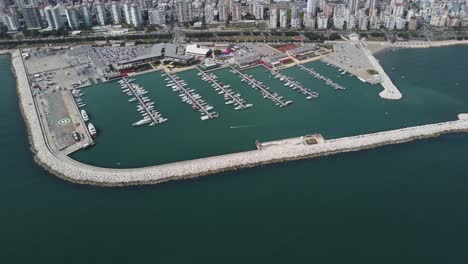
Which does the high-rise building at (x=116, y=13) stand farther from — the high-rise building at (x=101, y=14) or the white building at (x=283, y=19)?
the white building at (x=283, y=19)

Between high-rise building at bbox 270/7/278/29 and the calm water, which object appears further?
high-rise building at bbox 270/7/278/29

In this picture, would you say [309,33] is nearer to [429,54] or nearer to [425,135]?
[429,54]

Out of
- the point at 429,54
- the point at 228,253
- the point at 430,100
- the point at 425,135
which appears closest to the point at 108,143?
the point at 228,253

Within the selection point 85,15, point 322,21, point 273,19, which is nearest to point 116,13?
point 85,15

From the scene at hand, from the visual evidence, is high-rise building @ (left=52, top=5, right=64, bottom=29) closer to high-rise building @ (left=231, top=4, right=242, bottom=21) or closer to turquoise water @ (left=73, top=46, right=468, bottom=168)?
turquoise water @ (left=73, top=46, right=468, bottom=168)

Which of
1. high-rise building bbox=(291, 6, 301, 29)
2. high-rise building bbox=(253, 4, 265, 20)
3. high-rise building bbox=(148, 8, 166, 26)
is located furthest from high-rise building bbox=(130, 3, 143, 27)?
high-rise building bbox=(291, 6, 301, 29)

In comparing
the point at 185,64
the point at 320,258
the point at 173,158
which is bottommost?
the point at 320,258

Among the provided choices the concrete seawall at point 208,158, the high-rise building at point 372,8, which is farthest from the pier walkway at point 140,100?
the high-rise building at point 372,8
